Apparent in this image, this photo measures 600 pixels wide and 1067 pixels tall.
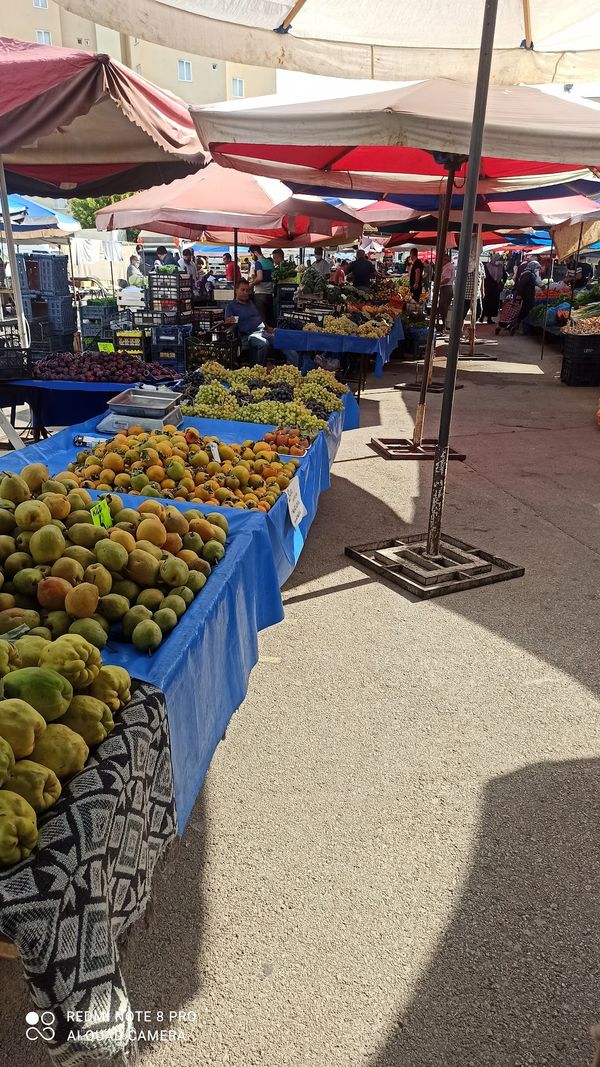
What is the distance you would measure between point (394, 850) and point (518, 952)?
1.74 feet

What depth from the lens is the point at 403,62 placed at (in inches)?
209

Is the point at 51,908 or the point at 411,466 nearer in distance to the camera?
the point at 51,908

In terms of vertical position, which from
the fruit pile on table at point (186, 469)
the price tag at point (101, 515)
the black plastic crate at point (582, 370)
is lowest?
the black plastic crate at point (582, 370)

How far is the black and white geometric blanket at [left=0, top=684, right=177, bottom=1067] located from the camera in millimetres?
1341

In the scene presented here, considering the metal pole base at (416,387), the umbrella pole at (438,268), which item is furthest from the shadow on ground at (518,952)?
the metal pole base at (416,387)

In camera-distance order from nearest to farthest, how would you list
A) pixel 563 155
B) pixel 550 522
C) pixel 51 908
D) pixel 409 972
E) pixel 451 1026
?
pixel 51 908 → pixel 451 1026 → pixel 409 972 → pixel 563 155 → pixel 550 522

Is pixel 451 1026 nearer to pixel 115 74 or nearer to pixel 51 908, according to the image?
pixel 51 908

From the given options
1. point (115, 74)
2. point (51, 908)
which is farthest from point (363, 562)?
point (51, 908)

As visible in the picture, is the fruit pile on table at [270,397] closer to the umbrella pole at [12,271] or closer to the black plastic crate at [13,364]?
the umbrella pole at [12,271]

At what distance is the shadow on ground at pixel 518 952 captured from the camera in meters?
1.90

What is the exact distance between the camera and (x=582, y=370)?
12.8 metres

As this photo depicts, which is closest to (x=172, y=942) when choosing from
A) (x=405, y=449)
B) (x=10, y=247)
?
(x=10, y=247)

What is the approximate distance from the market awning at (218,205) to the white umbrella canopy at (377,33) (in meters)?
3.85

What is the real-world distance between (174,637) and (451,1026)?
1.35 m
